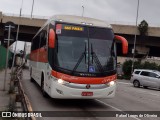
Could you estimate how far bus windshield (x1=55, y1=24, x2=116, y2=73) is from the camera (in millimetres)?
12375

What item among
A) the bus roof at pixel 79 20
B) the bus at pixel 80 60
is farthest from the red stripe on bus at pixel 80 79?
the bus roof at pixel 79 20

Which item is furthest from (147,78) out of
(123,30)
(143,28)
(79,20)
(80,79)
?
(143,28)

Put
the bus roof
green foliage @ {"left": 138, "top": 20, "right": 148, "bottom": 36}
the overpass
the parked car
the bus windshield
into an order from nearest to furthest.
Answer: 1. the bus windshield
2. the bus roof
3. the parked car
4. the overpass
5. green foliage @ {"left": 138, "top": 20, "right": 148, "bottom": 36}

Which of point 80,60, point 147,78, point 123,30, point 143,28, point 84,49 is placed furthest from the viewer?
point 143,28

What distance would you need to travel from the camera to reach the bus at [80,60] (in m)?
12.1

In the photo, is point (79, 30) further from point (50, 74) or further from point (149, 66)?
point (149, 66)

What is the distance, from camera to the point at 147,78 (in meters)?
30.5

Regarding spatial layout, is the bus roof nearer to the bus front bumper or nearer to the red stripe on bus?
the red stripe on bus

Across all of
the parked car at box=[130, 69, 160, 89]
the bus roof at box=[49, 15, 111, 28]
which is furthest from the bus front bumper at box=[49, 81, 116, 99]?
the parked car at box=[130, 69, 160, 89]

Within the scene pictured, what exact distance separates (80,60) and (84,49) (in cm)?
49

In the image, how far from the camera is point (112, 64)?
12852 millimetres

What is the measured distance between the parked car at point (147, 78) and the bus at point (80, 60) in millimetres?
17628

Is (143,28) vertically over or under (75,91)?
over

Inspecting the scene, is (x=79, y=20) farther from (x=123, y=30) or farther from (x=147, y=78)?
(x=123, y=30)
